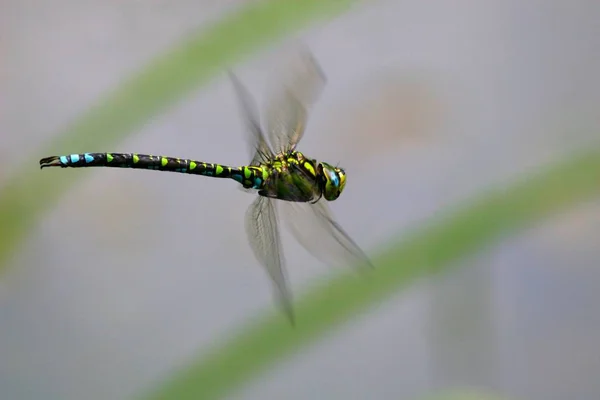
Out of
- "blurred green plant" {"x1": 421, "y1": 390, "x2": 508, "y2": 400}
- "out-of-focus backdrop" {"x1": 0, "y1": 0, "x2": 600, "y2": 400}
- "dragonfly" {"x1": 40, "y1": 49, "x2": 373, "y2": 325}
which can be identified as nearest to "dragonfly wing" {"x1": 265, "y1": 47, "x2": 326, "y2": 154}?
"dragonfly" {"x1": 40, "y1": 49, "x2": 373, "y2": 325}

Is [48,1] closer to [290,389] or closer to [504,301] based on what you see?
[290,389]

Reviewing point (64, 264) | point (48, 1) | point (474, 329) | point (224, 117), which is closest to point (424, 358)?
point (474, 329)

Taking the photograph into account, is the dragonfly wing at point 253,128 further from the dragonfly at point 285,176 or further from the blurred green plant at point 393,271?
the blurred green plant at point 393,271

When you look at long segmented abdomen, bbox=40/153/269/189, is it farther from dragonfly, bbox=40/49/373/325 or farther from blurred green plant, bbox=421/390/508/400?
blurred green plant, bbox=421/390/508/400

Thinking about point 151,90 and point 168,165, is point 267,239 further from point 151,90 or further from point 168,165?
point 151,90

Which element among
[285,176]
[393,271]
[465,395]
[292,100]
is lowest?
[465,395]

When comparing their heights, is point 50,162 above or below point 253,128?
below

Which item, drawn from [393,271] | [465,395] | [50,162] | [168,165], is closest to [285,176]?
[168,165]
